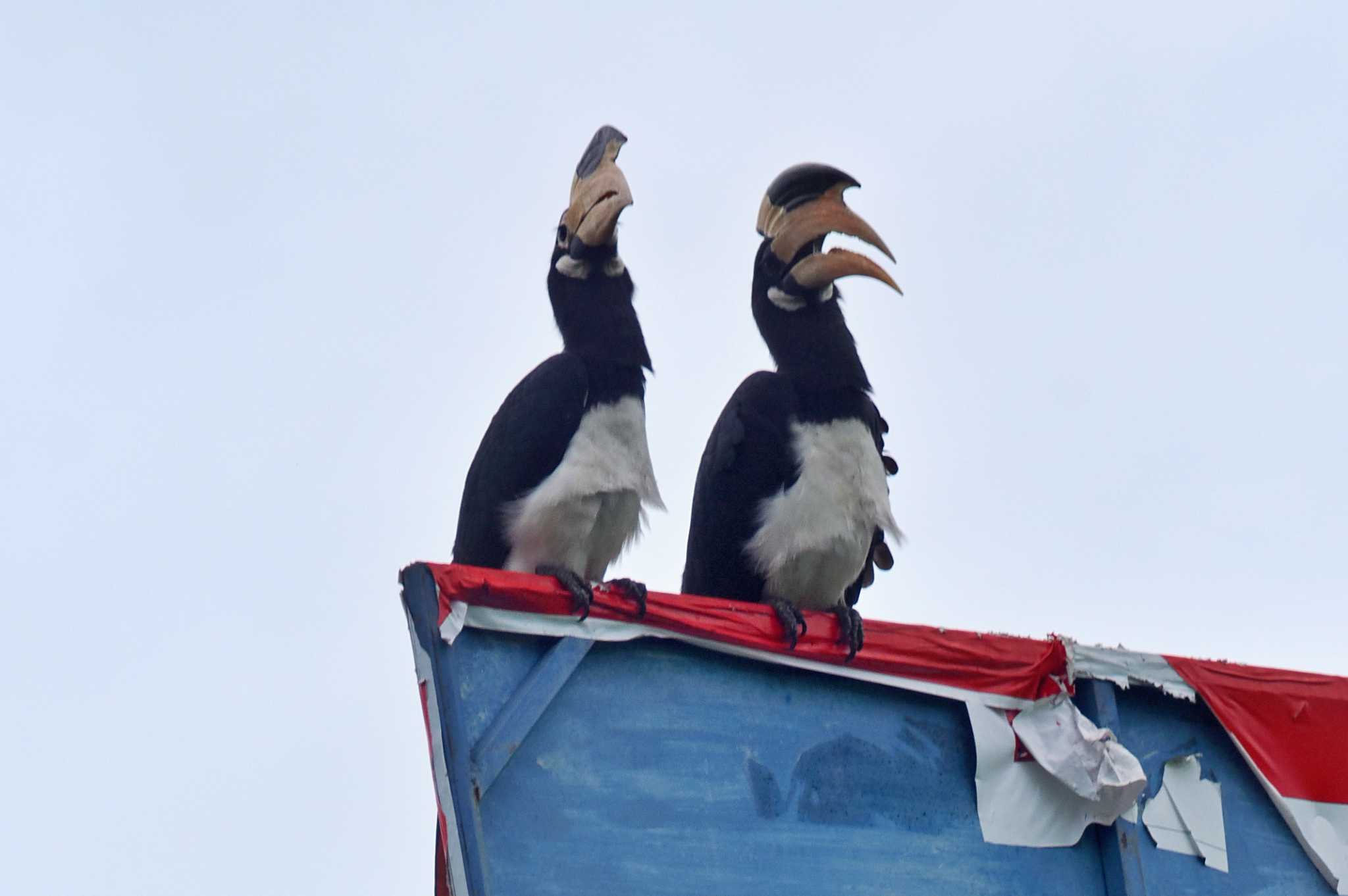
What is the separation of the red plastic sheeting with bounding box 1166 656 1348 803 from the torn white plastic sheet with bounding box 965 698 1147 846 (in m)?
0.44

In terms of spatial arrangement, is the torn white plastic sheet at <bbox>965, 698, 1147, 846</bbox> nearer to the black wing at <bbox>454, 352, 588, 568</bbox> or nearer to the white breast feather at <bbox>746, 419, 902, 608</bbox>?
the white breast feather at <bbox>746, 419, 902, 608</bbox>

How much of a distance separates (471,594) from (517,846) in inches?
26.5

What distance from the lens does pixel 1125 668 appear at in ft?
18.8

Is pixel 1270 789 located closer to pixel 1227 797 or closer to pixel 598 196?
pixel 1227 797

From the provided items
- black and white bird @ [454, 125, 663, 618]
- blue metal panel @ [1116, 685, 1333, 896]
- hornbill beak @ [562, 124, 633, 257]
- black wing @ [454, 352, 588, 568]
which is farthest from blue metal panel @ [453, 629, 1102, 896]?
hornbill beak @ [562, 124, 633, 257]

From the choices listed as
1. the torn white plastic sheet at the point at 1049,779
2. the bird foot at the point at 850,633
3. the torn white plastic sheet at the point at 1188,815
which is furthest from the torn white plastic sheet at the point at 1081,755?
the bird foot at the point at 850,633

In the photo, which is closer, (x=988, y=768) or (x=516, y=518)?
(x=988, y=768)

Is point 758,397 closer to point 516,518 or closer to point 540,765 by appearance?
point 516,518

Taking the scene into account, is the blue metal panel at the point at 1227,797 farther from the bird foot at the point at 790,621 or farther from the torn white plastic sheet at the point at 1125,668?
the bird foot at the point at 790,621

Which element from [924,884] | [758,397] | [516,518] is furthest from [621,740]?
[758,397]

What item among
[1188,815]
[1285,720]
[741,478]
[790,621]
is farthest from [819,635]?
[1285,720]

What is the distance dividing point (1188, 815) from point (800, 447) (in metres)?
1.92

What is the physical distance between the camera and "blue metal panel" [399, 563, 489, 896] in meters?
4.62

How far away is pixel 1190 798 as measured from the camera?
575 centimetres
